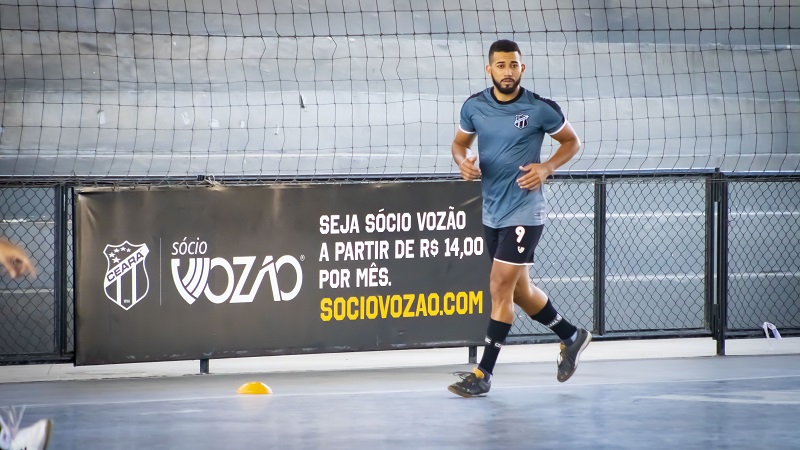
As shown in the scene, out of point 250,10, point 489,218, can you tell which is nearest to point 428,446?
point 489,218

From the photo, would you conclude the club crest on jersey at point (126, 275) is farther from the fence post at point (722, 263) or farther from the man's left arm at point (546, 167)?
the fence post at point (722, 263)

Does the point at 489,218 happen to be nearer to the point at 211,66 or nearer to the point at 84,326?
the point at 84,326

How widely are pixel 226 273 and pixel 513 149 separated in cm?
214

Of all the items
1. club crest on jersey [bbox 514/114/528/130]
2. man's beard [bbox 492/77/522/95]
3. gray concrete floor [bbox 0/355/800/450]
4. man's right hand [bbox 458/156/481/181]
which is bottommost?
gray concrete floor [bbox 0/355/800/450]

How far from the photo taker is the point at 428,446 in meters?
5.62

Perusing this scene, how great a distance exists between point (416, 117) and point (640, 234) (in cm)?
Result: 354

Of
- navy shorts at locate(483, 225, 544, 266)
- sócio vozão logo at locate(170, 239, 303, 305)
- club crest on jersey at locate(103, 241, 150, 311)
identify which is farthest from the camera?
sócio vozão logo at locate(170, 239, 303, 305)

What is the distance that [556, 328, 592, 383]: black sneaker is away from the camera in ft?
24.2

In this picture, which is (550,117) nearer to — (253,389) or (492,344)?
(492,344)

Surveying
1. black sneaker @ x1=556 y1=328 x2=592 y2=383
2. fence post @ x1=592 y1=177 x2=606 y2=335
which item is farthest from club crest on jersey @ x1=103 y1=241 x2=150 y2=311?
fence post @ x1=592 y1=177 x2=606 y2=335

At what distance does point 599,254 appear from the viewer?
8945 millimetres

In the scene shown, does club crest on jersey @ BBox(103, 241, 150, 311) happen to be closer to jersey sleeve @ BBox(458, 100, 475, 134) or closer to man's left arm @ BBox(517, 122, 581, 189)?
jersey sleeve @ BBox(458, 100, 475, 134)

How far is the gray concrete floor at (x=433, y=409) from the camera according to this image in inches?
228

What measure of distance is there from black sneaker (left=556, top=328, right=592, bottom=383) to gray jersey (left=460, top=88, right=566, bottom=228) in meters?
0.84
